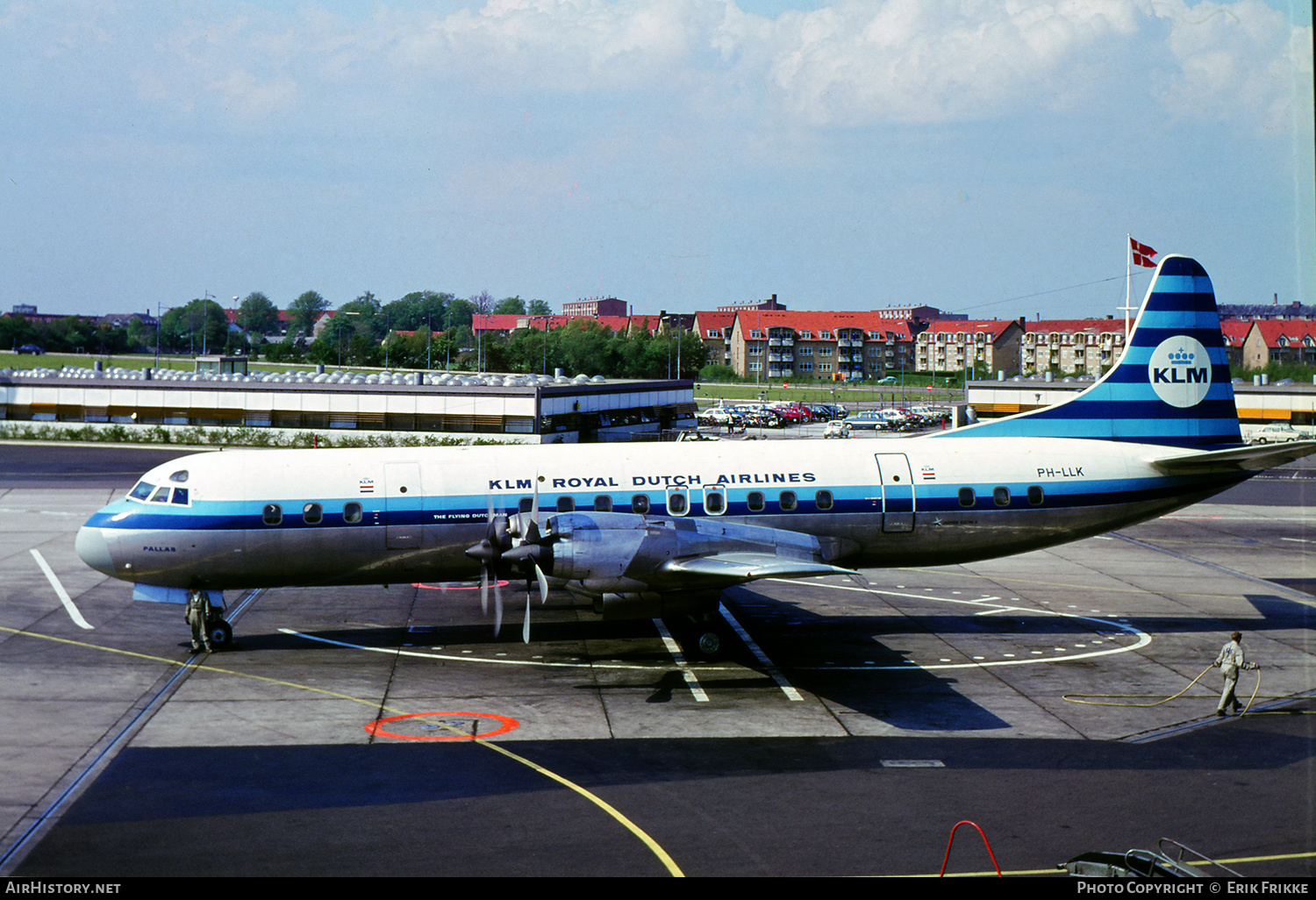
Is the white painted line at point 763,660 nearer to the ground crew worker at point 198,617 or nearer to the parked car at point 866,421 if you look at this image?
the ground crew worker at point 198,617

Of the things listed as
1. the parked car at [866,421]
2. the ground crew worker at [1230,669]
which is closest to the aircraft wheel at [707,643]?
the ground crew worker at [1230,669]

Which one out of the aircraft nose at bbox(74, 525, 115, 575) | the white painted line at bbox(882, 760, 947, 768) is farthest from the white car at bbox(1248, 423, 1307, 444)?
the aircraft nose at bbox(74, 525, 115, 575)

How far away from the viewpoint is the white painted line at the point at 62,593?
91.5ft

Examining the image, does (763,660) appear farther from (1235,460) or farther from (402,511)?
(1235,460)

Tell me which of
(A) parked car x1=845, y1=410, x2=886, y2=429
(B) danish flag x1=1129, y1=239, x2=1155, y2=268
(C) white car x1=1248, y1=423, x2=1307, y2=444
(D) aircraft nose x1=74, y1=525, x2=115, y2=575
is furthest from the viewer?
(A) parked car x1=845, y1=410, x2=886, y2=429

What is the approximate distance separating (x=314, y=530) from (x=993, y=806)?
55.1ft

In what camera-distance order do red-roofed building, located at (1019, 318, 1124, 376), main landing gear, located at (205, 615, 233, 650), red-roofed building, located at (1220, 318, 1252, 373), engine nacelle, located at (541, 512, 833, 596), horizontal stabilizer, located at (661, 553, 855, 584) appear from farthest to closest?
red-roofed building, located at (1019, 318, 1124, 376) → red-roofed building, located at (1220, 318, 1252, 373) → main landing gear, located at (205, 615, 233, 650) → engine nacelle, located at (541, 512, 833, 596) → horizontal stabilizer, located at (661, 553, 855, 584)

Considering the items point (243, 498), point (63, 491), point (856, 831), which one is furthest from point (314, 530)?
point (63, 491)

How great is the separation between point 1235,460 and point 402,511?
2179cm

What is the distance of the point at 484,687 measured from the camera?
22922mm

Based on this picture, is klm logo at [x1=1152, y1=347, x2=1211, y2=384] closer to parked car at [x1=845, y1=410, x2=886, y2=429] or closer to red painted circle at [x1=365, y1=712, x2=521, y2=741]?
red painted circle at [x1=365, y1=712, x2=521, y2=741]

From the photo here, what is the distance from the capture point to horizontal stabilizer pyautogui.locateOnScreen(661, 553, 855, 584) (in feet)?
72.3

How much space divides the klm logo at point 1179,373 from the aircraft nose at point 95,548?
2833cm

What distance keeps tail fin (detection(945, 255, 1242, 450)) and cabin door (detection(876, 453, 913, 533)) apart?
3069 millimetres
